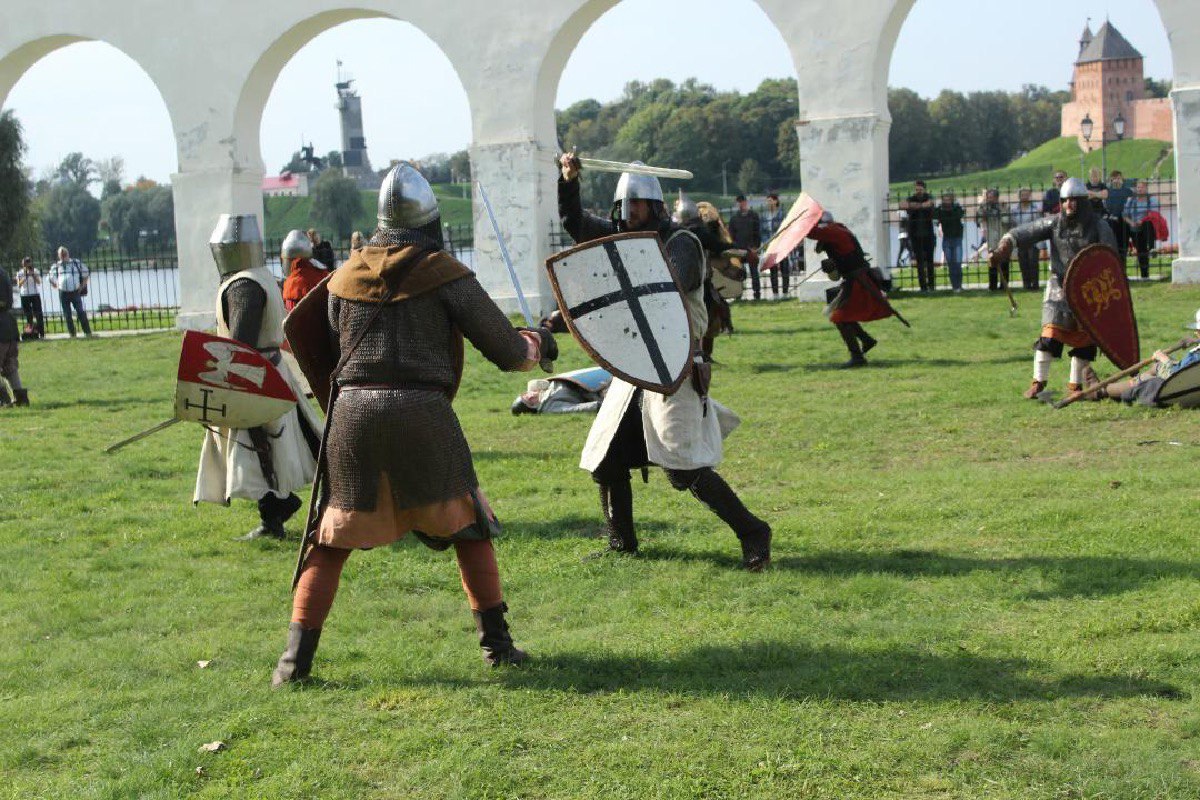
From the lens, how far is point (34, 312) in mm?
19656

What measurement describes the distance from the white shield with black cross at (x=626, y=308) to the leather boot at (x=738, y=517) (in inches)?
22.0

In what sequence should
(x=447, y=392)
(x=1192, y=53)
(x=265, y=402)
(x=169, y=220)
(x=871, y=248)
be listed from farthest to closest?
(x=169, y=220) < (x=871, y=248) < (x=1192, y=53) < (x=265, y=402) < (x=447, y=392)

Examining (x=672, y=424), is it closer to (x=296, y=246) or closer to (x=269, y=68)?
(x=296, y=246)

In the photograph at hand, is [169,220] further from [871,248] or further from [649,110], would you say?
[871,248]

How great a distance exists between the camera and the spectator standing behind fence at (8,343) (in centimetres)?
1179

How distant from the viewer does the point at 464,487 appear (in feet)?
13.9

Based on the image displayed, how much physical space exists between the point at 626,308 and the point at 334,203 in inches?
2025

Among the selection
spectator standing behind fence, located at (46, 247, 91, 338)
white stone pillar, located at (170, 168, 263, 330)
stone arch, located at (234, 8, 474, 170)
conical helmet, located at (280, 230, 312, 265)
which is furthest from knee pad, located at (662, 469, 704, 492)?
spectator standing behind fence, located at (46, 247, 91, 338)

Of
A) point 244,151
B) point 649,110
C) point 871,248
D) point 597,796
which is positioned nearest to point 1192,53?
point 871,248

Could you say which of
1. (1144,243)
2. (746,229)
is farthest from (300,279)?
(1144,243)

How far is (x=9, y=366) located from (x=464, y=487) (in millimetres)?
9134

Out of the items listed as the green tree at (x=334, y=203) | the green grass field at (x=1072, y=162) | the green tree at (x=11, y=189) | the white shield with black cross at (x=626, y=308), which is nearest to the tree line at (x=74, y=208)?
the green tree at (x=11, y=189)

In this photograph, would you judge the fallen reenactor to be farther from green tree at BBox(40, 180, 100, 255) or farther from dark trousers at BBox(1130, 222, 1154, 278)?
green tree at BBox(40, 180, 100, 255)

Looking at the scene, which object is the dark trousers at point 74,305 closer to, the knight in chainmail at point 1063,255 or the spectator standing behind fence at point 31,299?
the spectator standing behind fence at point 31,299
